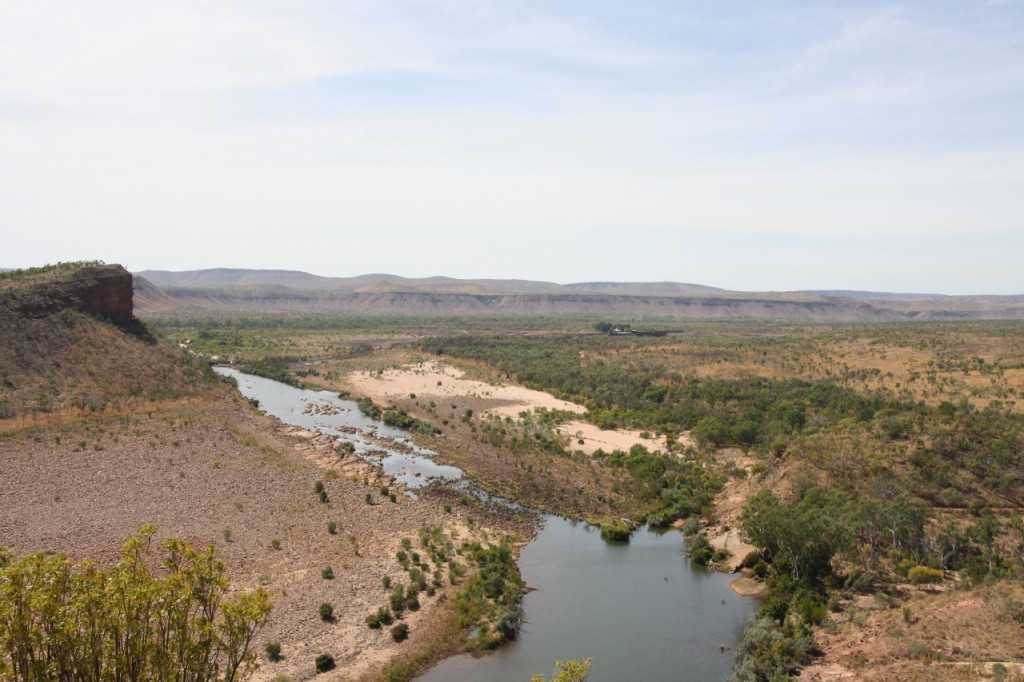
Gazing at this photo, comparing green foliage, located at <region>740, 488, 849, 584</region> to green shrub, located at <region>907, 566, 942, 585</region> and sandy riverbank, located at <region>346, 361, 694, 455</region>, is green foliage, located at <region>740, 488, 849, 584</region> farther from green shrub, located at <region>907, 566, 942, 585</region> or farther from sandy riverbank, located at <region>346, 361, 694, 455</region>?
sandy riverbank, located at <region>346, 361, 694, 455</region>

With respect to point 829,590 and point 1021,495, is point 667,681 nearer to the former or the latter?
point 829,590

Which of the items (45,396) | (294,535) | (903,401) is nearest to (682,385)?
(903,401)

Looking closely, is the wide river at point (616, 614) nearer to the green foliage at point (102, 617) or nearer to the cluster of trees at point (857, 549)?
the cluster of trees at point (857, 549)

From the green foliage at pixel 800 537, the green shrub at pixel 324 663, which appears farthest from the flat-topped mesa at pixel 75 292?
the green foliage at pixel 800 537

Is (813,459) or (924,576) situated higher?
(813,459)

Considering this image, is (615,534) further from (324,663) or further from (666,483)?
(324,663)

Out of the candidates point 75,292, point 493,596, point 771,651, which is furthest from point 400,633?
point 75,292
